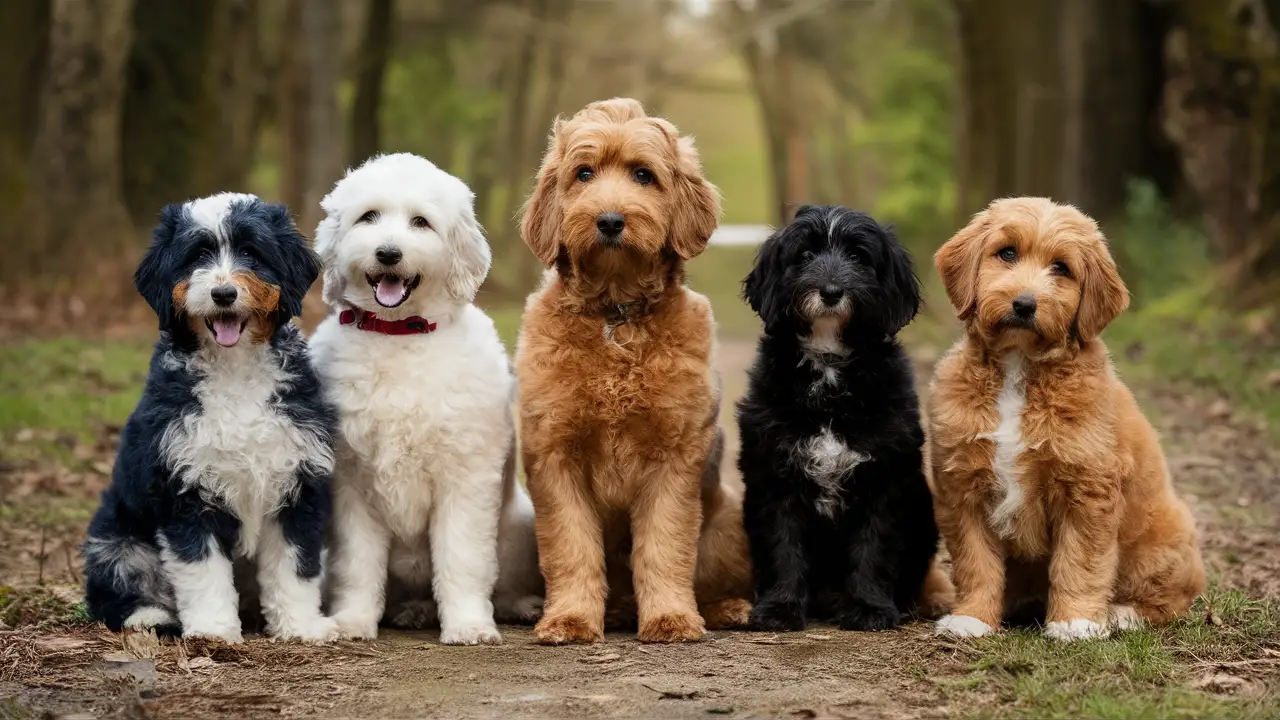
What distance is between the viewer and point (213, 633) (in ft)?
16.4

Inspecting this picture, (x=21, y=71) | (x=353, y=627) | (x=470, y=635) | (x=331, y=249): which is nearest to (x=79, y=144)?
(x=21, y=71)

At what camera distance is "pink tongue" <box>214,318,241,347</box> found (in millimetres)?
5000

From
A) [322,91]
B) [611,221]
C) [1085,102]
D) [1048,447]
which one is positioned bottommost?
[1048,447]

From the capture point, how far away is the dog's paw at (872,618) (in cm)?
533

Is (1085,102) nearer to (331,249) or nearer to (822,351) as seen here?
(822,351)

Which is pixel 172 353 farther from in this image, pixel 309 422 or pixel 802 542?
pixel 802 542

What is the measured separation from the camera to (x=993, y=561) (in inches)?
207

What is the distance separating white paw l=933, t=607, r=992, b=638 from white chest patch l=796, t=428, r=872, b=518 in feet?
2.06

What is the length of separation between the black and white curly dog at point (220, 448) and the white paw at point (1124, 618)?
2.95 m

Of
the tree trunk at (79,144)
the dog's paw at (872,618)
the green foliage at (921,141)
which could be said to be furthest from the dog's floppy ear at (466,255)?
the green foliage at (921,141)

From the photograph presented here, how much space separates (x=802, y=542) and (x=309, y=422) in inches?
76.6

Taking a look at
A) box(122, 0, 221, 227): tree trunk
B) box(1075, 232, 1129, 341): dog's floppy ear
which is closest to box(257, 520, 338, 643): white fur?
box(1075, 232, 1129, 341): dog's floppy ear

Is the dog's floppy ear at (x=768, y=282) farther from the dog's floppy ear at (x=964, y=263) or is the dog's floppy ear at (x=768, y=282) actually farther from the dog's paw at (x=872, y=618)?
the dog's paw at (x=872, y=618)

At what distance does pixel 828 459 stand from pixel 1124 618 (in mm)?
1276
